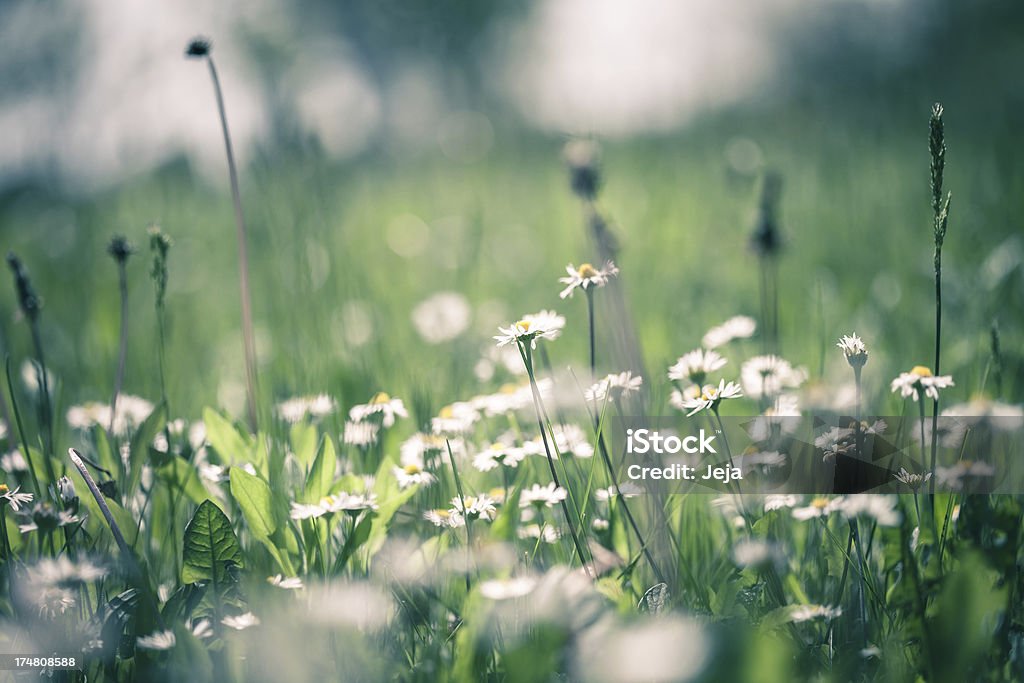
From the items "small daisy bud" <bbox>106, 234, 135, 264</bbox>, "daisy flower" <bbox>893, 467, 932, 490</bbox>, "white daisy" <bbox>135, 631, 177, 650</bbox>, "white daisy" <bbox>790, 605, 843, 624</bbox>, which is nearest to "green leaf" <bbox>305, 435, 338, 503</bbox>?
"white daisy" <bbox>135, 631, 177, 650</bbox>

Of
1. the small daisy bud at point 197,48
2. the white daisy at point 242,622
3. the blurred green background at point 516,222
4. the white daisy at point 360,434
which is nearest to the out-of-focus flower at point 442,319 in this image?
the blurred green background at point 516,222

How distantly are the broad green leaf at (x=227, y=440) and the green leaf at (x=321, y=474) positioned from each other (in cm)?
21

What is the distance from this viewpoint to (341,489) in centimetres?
123

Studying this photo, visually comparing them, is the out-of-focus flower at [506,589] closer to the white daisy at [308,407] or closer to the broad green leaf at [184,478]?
the broad green leaf at [184,478]

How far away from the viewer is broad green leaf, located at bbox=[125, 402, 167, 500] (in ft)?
4.23

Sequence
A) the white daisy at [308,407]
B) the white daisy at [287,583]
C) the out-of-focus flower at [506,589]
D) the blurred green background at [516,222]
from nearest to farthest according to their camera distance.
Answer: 1. the out-of-focus flower at [506,589]
2. the white daisy at [287,583]
3. the white daisy at [308,407]
4. the blurred green background at [516,222]

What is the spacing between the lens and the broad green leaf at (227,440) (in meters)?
1.34

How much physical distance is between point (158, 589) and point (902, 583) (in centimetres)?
108

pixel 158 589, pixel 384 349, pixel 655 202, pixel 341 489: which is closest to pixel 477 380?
pixel 384 349

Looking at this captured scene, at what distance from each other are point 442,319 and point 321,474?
1.37 m

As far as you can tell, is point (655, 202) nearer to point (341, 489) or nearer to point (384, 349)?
point (384, 349)

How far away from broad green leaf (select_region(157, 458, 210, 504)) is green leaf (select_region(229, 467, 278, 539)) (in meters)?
0.18

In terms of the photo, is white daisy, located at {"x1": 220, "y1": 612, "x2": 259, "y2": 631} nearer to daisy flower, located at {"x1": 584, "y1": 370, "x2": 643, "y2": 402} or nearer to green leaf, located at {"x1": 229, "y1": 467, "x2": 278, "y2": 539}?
green leaf, located at {"x1": 229, "y1": 467, "x2": 278, "y2": 539}

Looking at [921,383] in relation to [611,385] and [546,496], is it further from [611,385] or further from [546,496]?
[546,496]
